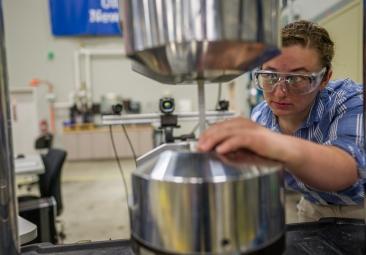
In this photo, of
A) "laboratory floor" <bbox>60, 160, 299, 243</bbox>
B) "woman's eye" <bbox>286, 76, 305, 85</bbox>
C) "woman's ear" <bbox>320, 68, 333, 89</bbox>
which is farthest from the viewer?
"laboratory floor" <bbox>60, 160, 299, 243</bbox>

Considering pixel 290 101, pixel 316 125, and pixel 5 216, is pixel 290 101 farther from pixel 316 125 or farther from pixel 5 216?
pixel 5 216

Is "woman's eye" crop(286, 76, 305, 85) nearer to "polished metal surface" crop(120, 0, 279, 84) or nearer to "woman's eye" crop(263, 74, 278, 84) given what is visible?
"woman's eye" crop(263, 74, 278, 84)

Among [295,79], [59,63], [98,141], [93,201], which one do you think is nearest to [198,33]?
[295,79]

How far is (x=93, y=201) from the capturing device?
3613mm

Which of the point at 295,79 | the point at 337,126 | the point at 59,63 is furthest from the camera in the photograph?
the point at 59,63

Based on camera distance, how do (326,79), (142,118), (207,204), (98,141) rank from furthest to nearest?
(98,141) < (142,118) < (326,79) < (207,204)

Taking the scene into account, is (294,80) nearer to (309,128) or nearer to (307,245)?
(309,128)

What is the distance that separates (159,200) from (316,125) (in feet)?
1.92

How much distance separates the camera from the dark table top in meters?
0.47

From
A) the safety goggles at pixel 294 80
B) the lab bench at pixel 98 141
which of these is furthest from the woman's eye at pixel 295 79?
the lab bench at pixel 98 141

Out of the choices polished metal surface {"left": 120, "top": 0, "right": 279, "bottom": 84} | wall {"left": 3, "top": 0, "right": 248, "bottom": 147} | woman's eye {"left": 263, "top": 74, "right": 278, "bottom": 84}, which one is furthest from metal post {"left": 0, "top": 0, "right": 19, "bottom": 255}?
wall {"left": 3, "top": 0, "right": 248, "bottom": 147}

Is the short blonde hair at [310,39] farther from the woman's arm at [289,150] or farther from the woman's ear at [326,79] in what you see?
the woman's arm at [289,150]

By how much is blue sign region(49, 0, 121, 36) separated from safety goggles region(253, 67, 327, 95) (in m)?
4.55

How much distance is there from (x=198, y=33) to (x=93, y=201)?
361cm
